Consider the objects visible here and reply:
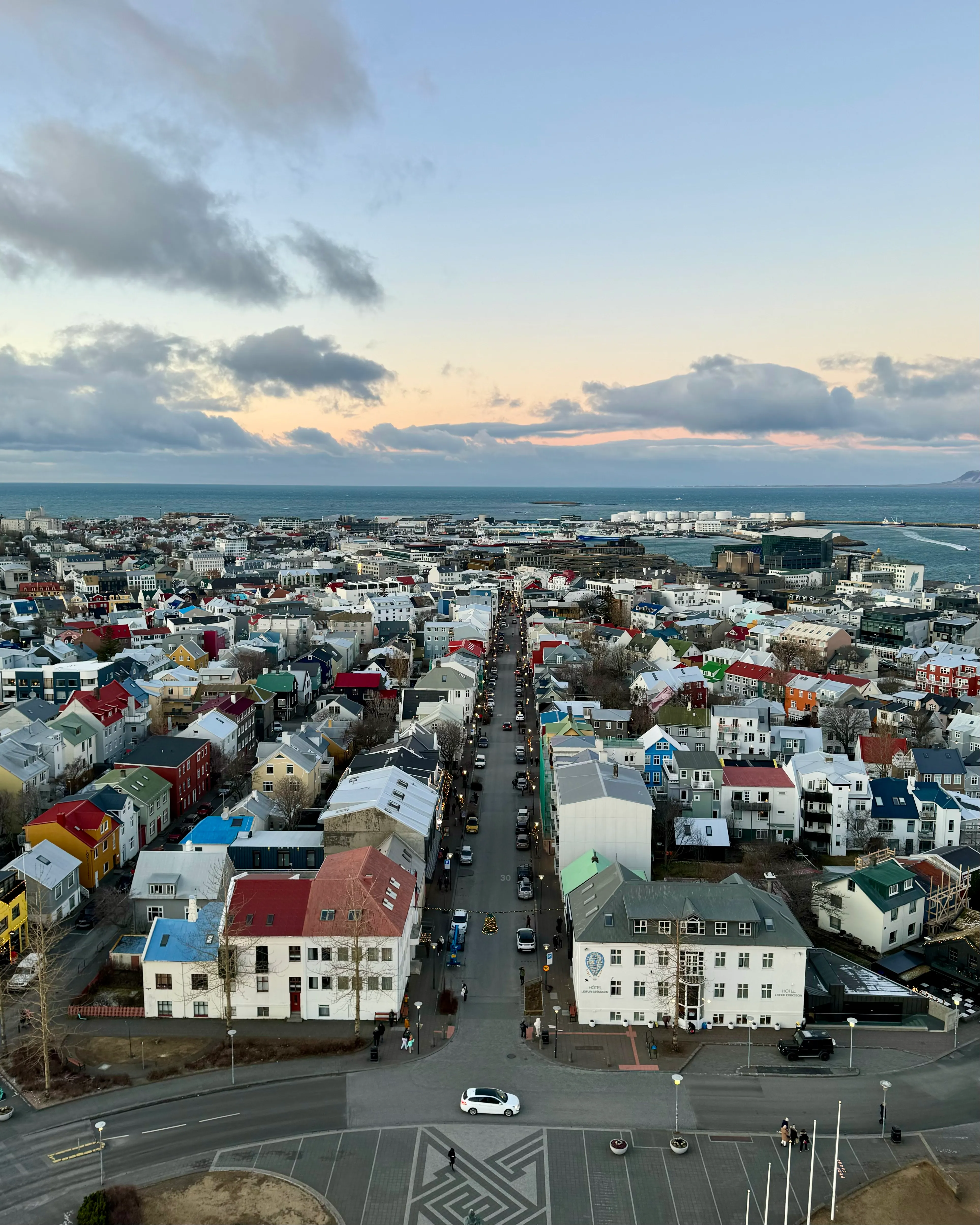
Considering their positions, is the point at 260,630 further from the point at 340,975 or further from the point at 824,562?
the point at 824,562

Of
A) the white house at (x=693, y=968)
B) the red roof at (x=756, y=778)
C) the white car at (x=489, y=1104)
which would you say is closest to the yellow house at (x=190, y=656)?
the red roof at (x=756, y=778)

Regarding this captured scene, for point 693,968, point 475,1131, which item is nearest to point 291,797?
point 693,968

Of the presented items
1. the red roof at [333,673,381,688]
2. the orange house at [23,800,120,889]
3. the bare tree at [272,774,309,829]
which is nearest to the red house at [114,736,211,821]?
the bare tree at [272,774,309,829]

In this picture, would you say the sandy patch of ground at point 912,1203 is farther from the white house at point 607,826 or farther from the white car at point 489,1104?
the white house at point 607,826

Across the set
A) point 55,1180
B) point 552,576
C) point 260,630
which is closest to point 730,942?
point 55,1180

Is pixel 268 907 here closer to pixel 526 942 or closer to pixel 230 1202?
pixel 230 1202

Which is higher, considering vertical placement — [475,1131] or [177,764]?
[177,764]

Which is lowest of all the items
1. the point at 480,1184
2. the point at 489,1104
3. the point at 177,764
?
the point at 480,1184
